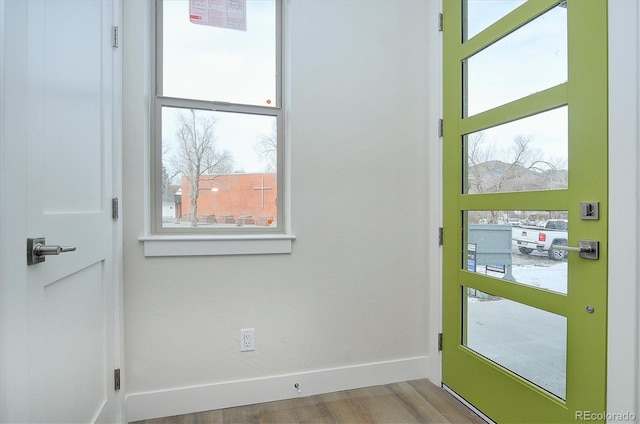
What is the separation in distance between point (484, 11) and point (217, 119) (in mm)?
1591

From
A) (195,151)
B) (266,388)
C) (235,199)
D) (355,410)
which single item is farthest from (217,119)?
(355,410)

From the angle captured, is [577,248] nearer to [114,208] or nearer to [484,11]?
[484,11]

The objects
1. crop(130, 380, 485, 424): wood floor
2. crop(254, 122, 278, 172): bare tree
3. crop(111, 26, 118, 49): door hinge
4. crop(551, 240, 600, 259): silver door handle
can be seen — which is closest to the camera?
crop(551, 240, 600, 259): silver door handle

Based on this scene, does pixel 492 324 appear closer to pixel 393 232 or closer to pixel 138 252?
pixel 393 232

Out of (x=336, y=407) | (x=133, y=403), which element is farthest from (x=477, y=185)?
(x=133, y=403)

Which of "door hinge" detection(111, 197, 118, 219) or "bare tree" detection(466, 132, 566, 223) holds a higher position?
"bare tree" detection(466, 132, 566, 223)

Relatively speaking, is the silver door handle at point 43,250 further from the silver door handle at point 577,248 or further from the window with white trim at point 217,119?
the silver door handle at point 577,248

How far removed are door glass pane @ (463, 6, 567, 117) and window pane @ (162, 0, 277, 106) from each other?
1169mm

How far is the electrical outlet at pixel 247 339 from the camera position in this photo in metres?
1.89

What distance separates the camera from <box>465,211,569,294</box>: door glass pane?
1404 mm

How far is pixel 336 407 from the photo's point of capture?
6.12 feet

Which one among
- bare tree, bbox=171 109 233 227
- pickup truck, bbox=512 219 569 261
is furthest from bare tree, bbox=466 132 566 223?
bare tree, bbox=171 109 233 227

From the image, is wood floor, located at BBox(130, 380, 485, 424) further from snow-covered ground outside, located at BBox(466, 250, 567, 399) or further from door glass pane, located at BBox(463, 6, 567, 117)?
door glass pane, located at BBox(463, 6, 567, 117)

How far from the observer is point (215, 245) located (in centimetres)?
184
